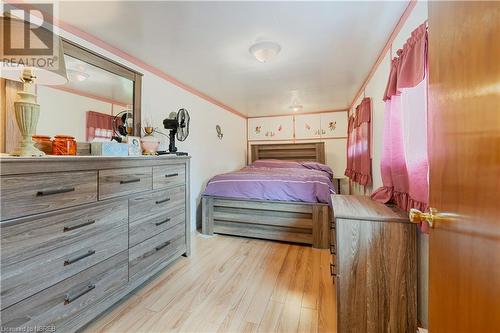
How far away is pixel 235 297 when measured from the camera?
1649mm

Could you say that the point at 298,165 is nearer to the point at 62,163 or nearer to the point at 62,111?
the point at 62,111

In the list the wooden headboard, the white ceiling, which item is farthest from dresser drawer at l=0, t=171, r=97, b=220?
the wooden headboard

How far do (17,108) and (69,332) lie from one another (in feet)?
4.17

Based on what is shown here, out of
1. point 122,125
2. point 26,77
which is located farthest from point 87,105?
point 26,77

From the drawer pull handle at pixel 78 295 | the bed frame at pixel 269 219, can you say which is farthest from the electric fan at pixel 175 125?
the drawer pull handle at pixel 78 295

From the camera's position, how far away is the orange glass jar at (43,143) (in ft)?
4.53

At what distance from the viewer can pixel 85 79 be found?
180 centimetres

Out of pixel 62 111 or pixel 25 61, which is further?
pixel 62 111

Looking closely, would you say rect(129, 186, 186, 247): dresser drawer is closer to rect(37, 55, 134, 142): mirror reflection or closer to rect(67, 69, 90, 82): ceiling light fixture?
rect(37, 55, 134, 142): mirror reflection

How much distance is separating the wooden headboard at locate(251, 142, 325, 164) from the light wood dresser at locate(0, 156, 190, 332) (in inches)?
148

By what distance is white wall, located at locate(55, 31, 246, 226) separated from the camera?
241cm

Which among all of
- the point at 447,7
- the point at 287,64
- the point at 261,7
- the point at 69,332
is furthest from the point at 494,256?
the point at 287,64

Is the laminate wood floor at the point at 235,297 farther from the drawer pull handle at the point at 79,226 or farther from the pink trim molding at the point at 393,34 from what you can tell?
the pink trim molding at the point at 393,34

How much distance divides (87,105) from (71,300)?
4.81 ft
